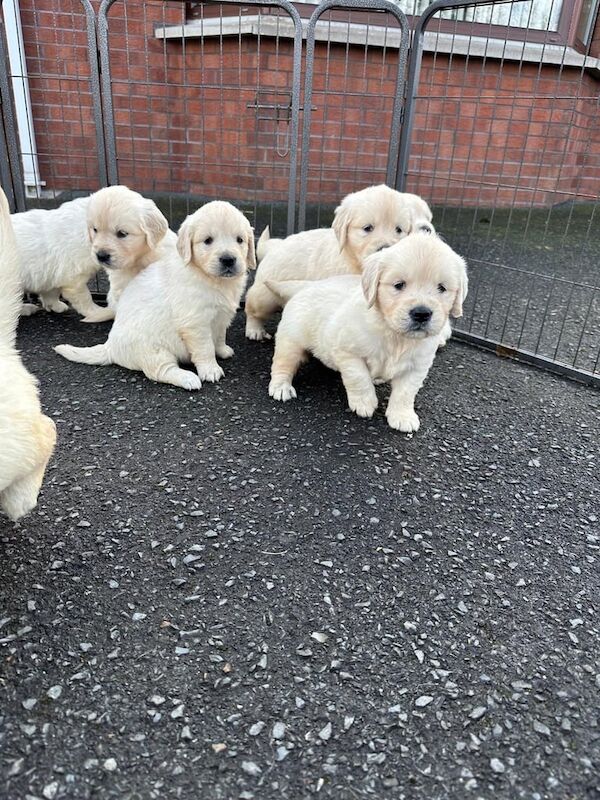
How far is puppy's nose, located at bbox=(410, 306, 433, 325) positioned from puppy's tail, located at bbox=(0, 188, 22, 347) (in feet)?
5.61

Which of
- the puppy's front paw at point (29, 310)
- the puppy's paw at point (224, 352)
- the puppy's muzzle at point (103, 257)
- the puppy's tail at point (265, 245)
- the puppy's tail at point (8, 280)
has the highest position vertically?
the puppy's tail at point (8, 280)

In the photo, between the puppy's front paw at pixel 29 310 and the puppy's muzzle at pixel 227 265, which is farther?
the puppy's front paw at pixel 29 310

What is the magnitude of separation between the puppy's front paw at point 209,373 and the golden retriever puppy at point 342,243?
79 cm

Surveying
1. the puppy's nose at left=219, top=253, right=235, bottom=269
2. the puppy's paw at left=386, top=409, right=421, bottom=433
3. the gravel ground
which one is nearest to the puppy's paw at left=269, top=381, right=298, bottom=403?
the gravel ground

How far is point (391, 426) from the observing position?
3344 mm

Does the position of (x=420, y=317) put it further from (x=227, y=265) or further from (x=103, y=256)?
(x=103, y=256)

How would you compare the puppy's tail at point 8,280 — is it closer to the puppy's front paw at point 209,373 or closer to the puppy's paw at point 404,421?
the puppy's front paw at point 209,373

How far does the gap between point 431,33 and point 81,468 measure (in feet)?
23.8

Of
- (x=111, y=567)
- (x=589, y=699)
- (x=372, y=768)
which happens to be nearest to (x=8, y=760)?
(x=111, y=567)

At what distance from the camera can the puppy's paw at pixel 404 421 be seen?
3311 mm

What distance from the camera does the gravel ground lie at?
165 cm

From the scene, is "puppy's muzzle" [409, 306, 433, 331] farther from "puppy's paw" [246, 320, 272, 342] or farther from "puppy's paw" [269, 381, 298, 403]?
"puppy's paw" [246, 320, 272, 342]

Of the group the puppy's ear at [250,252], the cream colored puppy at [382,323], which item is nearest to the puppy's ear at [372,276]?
the cream colored puppy at [382,323]

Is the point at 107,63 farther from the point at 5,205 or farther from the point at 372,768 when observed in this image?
the point at 372,768
